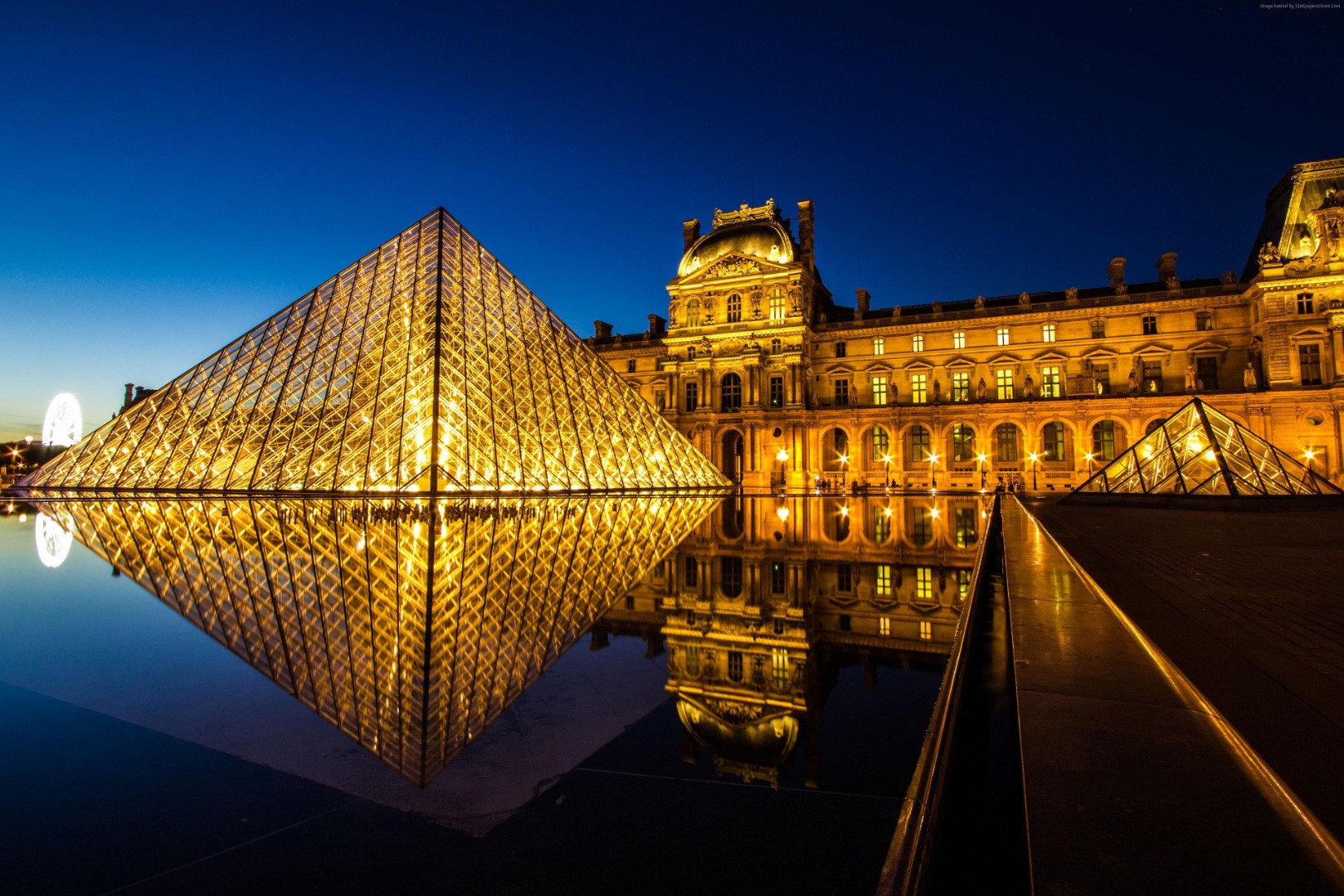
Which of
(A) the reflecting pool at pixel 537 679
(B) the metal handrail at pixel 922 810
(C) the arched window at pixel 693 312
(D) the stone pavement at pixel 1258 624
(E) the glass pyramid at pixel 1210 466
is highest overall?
(C) the arched window at pixel 693 312

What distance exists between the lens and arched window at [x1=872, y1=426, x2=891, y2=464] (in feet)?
128

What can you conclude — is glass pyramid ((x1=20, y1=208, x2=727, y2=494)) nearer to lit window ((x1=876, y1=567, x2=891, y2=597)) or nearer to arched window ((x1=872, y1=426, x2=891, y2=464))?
lit window ((x1=876, y1=567, x2=891, y2=597))

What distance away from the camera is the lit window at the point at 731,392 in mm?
41250

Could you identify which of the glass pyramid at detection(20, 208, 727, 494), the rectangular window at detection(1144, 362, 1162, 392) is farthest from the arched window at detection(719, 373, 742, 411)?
the rectangular window at detection(1144, 362, 1162, 392)

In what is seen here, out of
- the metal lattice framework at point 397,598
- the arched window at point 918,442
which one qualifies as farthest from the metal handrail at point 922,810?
the arched window at point 918,442

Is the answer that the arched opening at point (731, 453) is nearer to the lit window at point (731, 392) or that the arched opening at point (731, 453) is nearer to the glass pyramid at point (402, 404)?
the lit window at point (731, 392)

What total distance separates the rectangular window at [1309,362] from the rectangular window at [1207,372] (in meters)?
3.14

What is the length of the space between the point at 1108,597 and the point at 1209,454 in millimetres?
17242

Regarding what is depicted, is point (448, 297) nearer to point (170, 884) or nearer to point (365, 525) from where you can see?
point (365, 525)

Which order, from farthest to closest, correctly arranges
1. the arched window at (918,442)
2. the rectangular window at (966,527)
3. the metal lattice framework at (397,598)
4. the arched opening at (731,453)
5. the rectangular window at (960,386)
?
1. the arched opening at (731,453)
2. the arched window at (918,442)
3. the rectangular window at (960,386)
4. the rectangular window at (966,527)
5. the metal lattice framework at (397,598)

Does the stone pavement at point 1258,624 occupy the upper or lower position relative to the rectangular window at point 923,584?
upper

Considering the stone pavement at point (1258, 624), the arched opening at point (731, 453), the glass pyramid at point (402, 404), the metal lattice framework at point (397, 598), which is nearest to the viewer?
the stone pavement at point (1258, 624)

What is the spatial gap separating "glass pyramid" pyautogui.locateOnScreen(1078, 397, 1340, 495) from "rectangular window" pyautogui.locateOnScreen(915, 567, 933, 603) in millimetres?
11973

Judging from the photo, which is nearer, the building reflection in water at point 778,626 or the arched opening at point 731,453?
the building reflection in water at point 778,626
